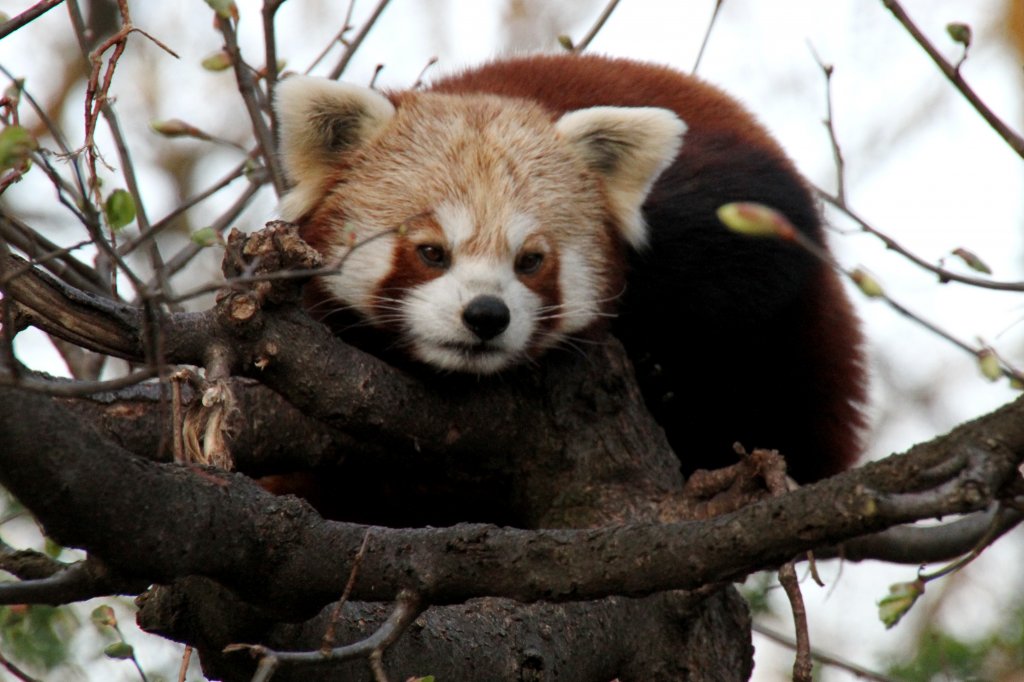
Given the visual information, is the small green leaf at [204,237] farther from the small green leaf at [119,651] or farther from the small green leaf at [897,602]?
the small green leaf at [897,602]

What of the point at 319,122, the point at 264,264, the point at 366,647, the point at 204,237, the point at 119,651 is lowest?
the point at 366,647

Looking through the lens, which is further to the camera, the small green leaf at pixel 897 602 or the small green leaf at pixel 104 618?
the small green leaf at pixel 104 618

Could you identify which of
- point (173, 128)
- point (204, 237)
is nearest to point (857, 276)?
point (204, 237)

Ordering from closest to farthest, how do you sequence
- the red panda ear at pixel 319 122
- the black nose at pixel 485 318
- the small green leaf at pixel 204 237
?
the small green leaf at pixel 204 237 → the black nose at pixel 485 318 → the red panda ear at pixel 319 122

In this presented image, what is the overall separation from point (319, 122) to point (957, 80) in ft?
7.02

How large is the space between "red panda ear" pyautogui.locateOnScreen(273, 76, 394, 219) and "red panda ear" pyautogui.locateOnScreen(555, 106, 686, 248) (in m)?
0.64

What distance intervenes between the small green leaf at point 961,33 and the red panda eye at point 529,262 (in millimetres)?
1635

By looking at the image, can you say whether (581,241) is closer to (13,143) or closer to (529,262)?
(529,262)

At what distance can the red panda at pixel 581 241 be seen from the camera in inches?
133

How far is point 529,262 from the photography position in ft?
11.6

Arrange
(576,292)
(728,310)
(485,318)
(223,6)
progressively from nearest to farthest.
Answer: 1. (223,6)
2. (485,318)
3. (576,292)
4. (728,310)

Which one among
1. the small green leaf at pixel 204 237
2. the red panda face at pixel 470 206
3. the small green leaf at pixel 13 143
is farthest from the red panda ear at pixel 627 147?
the small green leaf at pixel 13 143

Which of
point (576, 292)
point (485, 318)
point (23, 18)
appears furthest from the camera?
point (576, 292)

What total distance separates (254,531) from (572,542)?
0.57 meters
